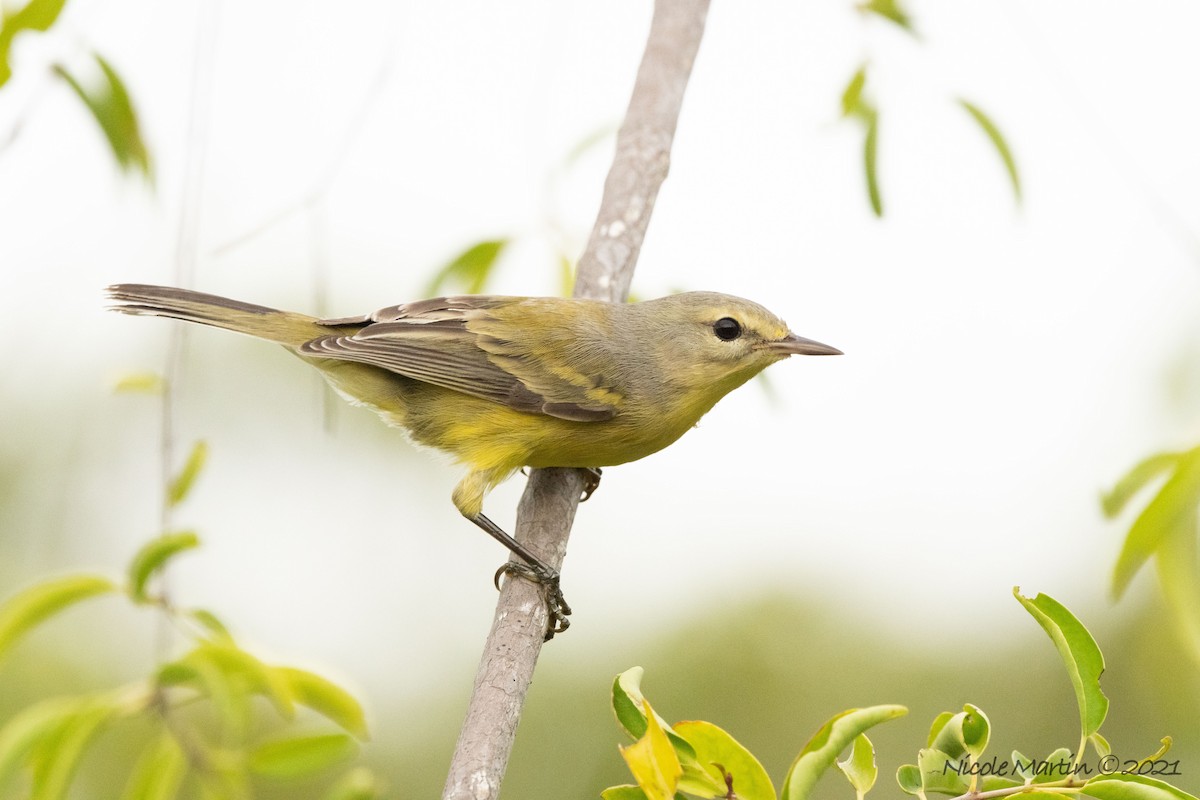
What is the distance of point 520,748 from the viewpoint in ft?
22.5

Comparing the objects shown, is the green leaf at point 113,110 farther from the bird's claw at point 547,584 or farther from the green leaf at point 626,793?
the green leaf at point 626,793

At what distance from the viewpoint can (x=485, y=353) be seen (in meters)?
4.47

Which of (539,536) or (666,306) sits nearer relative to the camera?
(539,536)

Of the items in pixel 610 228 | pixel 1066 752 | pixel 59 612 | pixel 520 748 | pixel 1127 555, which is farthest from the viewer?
pixel 520 748

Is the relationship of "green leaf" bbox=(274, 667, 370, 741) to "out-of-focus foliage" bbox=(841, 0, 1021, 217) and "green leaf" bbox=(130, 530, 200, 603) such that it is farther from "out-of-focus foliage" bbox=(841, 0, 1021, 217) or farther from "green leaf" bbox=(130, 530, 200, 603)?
"out-of-focus foliage" bbox=(841, 0, 1021, 217)

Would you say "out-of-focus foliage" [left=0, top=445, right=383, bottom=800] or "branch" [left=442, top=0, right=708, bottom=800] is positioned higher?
"branch" [left=442, top=0, right=708, bottom=800]

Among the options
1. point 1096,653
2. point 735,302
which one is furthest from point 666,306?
point 1096,653

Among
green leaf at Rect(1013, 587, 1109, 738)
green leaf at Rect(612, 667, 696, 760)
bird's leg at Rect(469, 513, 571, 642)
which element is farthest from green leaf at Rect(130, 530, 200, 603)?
green leaf at Rect(1013, 587, 1109, 738)

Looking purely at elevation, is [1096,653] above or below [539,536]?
below

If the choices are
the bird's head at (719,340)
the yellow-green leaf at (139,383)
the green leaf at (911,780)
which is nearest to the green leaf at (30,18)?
the yellow-green leaf at (139,383)

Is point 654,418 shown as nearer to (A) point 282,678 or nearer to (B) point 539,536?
(B) point 539,536

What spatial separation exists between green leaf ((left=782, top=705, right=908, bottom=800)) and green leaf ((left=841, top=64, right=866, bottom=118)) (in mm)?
2528

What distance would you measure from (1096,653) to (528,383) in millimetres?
2741

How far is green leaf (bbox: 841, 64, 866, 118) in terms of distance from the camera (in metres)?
3.67
